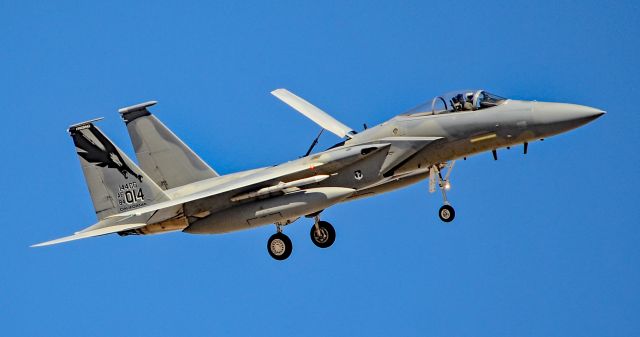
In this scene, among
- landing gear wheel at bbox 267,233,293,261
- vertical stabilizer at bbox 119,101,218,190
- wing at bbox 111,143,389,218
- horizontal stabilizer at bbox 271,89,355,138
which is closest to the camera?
wing at bbox 111,143,389,218

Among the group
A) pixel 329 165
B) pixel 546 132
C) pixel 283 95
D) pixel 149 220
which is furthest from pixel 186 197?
pixel 546 132

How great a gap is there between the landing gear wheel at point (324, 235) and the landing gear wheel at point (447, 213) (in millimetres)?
2797

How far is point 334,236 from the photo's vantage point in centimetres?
2773

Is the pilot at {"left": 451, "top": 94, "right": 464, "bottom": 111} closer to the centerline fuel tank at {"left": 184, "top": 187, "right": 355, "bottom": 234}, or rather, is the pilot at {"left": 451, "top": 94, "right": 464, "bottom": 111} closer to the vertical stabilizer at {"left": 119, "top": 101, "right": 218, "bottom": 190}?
the centerline fuel tank at {"left": 184, "top": 187, "right": 355, "bottom": 234}

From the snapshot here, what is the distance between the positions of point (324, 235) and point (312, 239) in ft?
1.05

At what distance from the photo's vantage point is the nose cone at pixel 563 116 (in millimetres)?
24672

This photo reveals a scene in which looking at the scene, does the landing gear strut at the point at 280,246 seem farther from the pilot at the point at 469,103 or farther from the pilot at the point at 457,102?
the pilot at the point at 469,103

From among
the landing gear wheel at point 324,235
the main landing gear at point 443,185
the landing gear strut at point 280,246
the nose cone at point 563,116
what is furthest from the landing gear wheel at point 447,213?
the landing gear strut at point 280,246

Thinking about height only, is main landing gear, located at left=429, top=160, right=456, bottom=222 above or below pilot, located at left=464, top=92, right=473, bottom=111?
below

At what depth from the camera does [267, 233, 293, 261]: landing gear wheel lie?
27.3 m

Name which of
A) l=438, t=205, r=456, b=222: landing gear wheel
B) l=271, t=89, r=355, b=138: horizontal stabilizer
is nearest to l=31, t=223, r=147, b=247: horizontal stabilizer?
l=271, t=89, r=355, b=138: horizontal stabilizer

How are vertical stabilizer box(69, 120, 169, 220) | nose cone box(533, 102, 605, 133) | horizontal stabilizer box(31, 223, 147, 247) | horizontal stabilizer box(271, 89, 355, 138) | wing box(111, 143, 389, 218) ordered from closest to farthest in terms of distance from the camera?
1. nose cone box(533, 102, 605, 133)
2. wing box(111, 143, 389, 218)
3. horizontal stabilizer box(31, 223, 147, 247)
4. vertical stabilizer box(69, 120, 169, 220)
5. horizontal stabilizer box(271, 89, 355, 138)

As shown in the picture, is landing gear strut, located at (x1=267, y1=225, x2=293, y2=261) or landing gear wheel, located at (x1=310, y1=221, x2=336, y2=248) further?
landing gear wheel, located at (x1=310, y1=221, x2=336, y2=248)

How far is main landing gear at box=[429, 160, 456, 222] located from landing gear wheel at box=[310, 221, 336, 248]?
2680 mm
